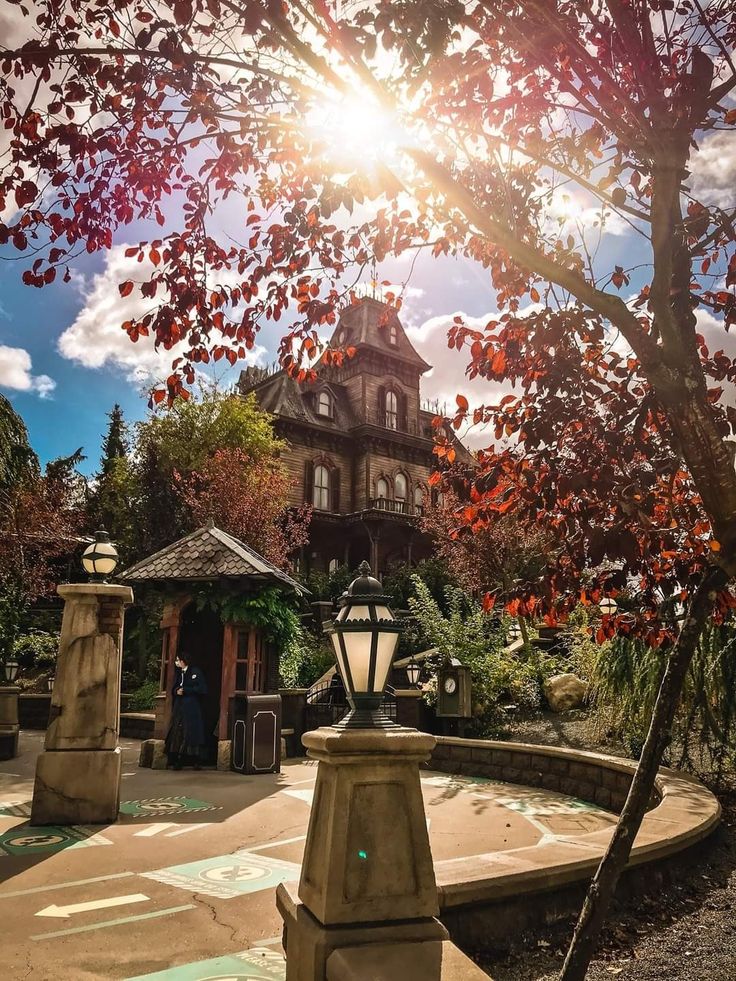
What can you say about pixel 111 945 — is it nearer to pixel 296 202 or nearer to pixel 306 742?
pixel 306 742

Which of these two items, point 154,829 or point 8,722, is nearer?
point 154,829

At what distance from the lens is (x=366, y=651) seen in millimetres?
3379

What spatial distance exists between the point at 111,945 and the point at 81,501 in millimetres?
33896

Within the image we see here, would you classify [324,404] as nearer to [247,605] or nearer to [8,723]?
[8,723]

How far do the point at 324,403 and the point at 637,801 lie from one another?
33379 mm

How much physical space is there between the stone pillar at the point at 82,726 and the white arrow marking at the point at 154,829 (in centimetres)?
49

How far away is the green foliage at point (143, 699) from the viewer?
21.1 meters

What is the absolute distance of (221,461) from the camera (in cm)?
2652

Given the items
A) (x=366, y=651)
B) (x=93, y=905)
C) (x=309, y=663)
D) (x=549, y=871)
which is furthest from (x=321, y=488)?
(x=366, y=651)

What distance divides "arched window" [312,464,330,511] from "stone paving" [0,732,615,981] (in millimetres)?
23935

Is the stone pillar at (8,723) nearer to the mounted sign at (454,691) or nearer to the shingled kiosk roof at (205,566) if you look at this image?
the shingled kiosk roof at (205,566)

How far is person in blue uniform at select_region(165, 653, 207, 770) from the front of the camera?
37.9 ft

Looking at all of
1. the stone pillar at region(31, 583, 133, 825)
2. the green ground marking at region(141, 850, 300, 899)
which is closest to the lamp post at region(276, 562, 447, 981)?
the green ground marking at region(141, 850, 300, 899)

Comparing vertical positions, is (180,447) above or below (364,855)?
above
